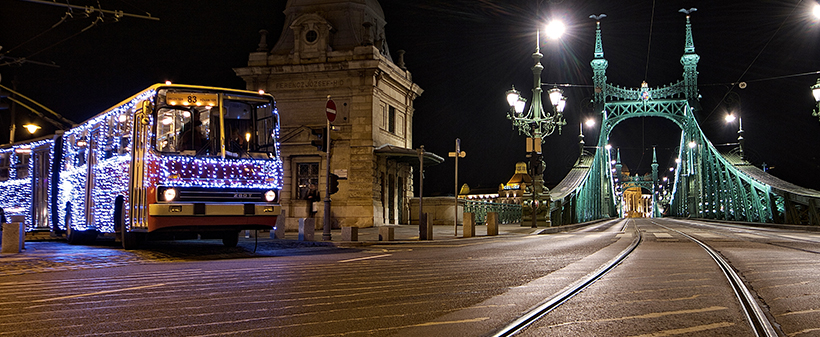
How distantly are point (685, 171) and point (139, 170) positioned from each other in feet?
214

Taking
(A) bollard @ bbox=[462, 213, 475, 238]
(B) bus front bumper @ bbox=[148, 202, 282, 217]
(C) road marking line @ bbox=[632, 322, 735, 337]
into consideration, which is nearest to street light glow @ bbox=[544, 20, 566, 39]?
(A) bollard @ bbox=[462, 213, 475, 238]

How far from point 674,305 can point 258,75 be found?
92.2ft

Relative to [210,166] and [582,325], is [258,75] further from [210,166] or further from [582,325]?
[582,325]

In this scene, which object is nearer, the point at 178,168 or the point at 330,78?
the point at 178,168

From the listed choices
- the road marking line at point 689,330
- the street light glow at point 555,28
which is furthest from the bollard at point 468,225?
the road marking line at point 689,330

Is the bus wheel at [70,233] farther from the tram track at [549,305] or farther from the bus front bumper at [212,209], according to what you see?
the tram track at [549,305]

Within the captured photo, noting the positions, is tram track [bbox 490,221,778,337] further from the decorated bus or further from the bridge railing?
the bridge railing

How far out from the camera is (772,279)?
769 cm

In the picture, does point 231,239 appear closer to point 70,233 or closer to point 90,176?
point 90,176

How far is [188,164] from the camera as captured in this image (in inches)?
452

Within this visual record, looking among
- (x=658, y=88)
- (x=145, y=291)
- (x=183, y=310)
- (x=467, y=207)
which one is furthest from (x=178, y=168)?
(x=658, y=88)

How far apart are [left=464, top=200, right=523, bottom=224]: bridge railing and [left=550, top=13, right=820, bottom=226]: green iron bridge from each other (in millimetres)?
3694

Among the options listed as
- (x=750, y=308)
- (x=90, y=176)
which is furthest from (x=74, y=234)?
(x=750, y=308)

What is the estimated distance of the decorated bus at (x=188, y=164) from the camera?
11336 millimetres
